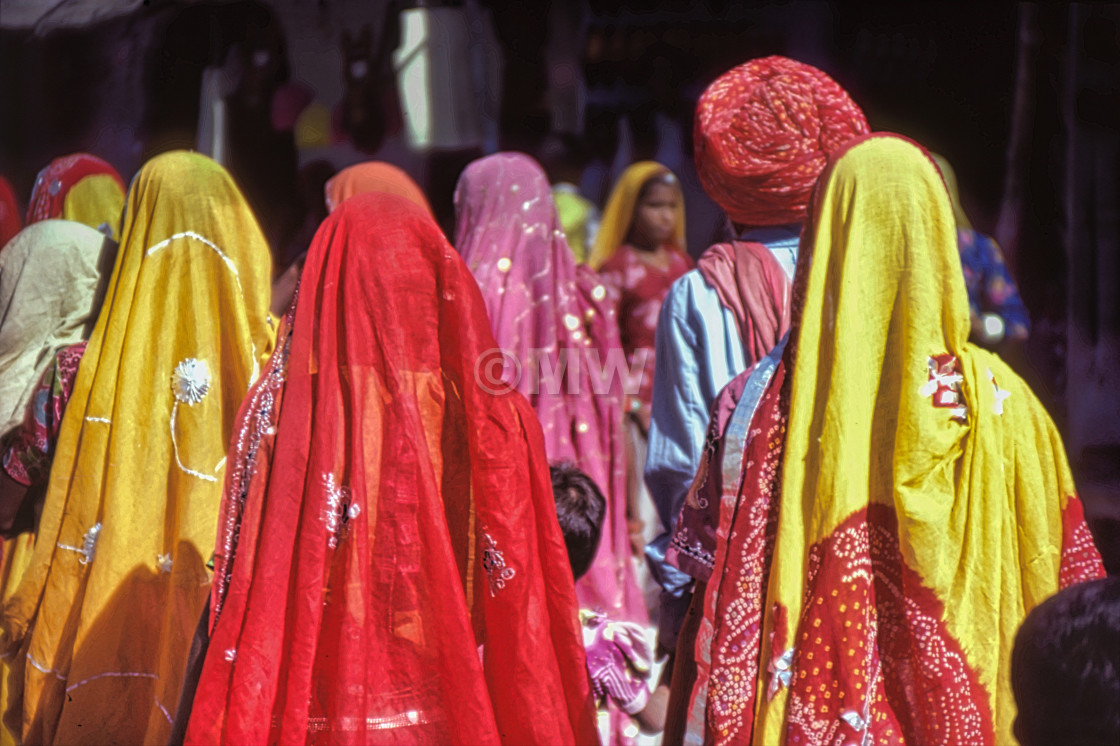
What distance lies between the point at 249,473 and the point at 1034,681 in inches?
47.0

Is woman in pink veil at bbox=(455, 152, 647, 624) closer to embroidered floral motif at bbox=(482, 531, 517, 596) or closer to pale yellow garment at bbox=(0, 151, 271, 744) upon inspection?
pale yellow garment at bbox=(0, 151, 271, 744)

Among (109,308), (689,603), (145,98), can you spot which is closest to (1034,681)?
(689,603)

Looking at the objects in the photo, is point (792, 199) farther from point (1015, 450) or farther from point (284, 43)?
point (284, 43)

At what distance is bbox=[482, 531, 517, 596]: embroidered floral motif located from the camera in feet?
5.37

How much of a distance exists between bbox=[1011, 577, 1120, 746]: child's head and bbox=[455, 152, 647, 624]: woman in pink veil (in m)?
1.86

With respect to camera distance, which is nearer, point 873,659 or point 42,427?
point 873,659

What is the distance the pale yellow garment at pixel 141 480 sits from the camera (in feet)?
7.00

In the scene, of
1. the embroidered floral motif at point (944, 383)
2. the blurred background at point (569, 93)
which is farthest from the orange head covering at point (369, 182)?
the embroidered floral motif at point (944, 383)

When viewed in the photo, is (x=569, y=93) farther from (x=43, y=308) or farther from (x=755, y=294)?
(x=43, y=308)

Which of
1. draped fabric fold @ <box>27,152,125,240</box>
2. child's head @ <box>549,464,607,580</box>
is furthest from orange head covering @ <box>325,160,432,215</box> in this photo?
child's head @ <box>549,464,607,580</box>

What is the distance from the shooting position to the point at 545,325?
304cm

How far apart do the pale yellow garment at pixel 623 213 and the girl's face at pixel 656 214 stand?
0.08ft

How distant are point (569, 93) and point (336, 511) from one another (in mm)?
2056

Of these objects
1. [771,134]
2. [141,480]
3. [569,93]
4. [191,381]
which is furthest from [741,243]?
[141,480]
